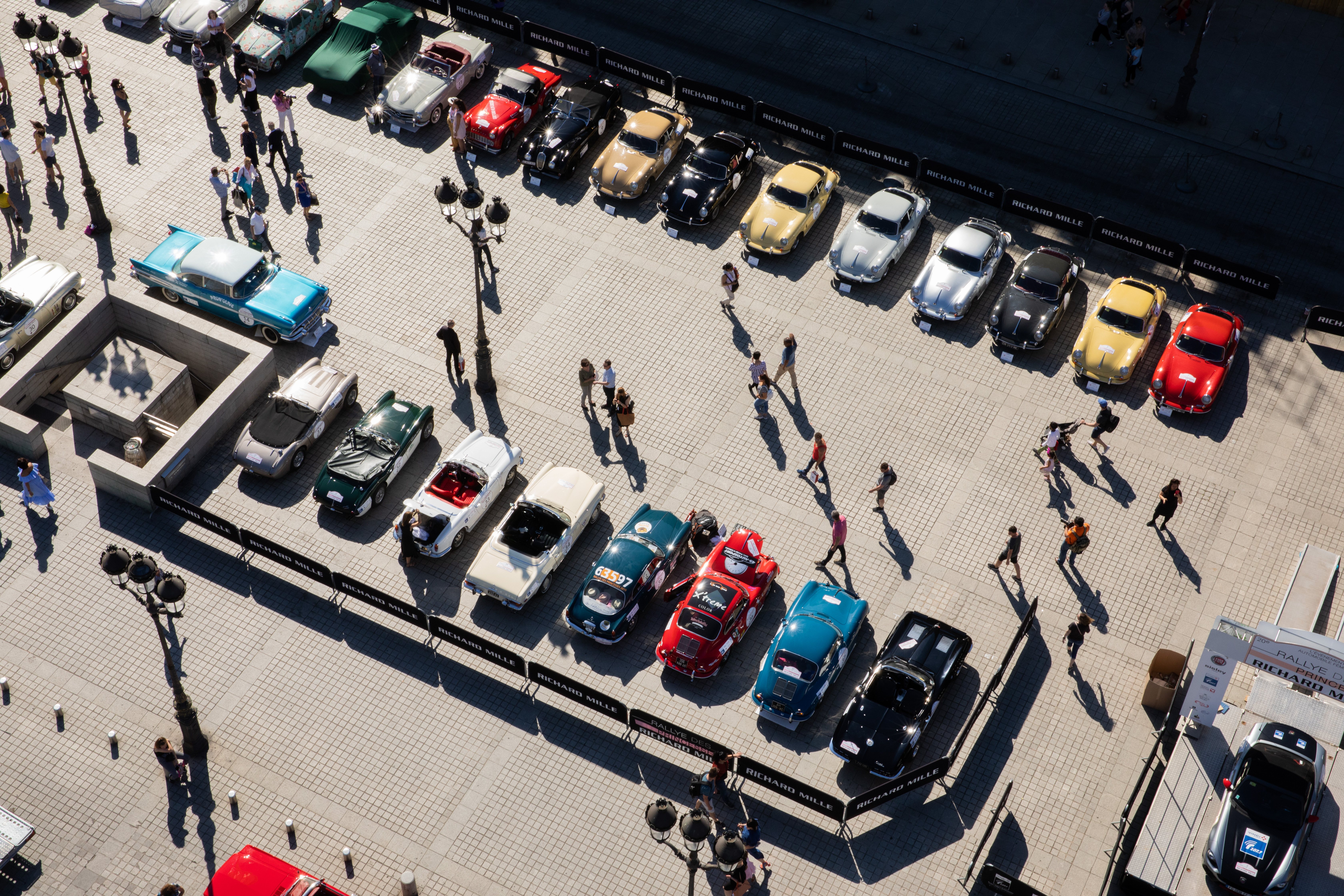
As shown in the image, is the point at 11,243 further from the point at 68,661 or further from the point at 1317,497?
the point at 1317,497

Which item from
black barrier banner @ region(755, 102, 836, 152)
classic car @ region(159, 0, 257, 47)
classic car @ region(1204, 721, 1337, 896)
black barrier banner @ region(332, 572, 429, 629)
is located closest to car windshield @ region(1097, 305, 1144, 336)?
black barrier banner @ region(755, 102, 836, 152)

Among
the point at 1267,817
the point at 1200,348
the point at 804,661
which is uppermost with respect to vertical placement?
the point at 1200,348

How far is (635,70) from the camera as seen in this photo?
41906 millimetres

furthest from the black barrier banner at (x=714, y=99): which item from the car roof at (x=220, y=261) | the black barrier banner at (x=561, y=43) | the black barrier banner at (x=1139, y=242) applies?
the car roof at (x=220, y=261)

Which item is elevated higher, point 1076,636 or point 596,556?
point 1076,636

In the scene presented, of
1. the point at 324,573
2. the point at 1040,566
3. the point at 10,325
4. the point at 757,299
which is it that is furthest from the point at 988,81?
the point at 10,325

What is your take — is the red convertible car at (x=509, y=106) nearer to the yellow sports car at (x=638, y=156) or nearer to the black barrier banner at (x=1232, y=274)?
the yellow sports car at (x=638, y=156)

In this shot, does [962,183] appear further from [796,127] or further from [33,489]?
[33,489]

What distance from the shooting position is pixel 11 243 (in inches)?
1510

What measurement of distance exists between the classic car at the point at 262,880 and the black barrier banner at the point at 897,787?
9.71 m

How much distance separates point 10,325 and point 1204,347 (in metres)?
29.6

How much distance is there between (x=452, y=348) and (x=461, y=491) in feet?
14.3

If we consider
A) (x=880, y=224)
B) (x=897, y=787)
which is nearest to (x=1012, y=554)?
(x=897, y=787)

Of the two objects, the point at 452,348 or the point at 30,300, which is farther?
the point at 30,300
